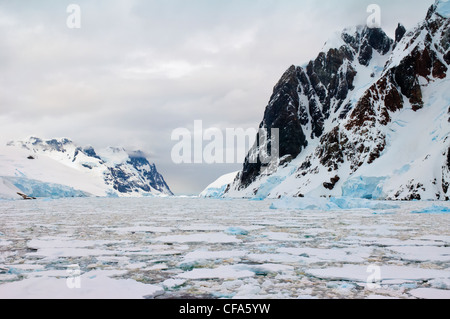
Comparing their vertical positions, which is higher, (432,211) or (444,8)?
(444,8)

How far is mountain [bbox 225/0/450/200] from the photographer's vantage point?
7975cm

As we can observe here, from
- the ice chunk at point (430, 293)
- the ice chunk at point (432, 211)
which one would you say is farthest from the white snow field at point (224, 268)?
the ice chunk at point (432, 211)

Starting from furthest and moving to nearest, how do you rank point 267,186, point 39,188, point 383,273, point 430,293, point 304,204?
point 39,188 → point 267,186 → point 304,204 → point 383,273 → point 430,293

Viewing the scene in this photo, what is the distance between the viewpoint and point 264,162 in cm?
16938

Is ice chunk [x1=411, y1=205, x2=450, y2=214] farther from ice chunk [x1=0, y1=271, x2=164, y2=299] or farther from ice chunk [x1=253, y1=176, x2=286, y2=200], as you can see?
ice chunk [x1=253, y1=176, x2=286, y2=200]

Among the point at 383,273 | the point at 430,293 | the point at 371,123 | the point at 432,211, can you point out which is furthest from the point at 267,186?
the point at 430,293

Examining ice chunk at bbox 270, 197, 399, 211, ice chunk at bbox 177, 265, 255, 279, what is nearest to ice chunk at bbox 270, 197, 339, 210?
ice chunk at bbox 270, 197, 399, 211

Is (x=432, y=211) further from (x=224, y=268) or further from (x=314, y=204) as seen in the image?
(x=224, y=268)

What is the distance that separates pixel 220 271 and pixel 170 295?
1.79 meters

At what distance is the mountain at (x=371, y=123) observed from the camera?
262ft

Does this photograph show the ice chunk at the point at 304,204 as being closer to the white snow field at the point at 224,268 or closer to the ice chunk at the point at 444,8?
the white snow field at the point at 224,268

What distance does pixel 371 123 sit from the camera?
4065 inches

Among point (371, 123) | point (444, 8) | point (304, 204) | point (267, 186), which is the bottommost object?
point (267, 186)
